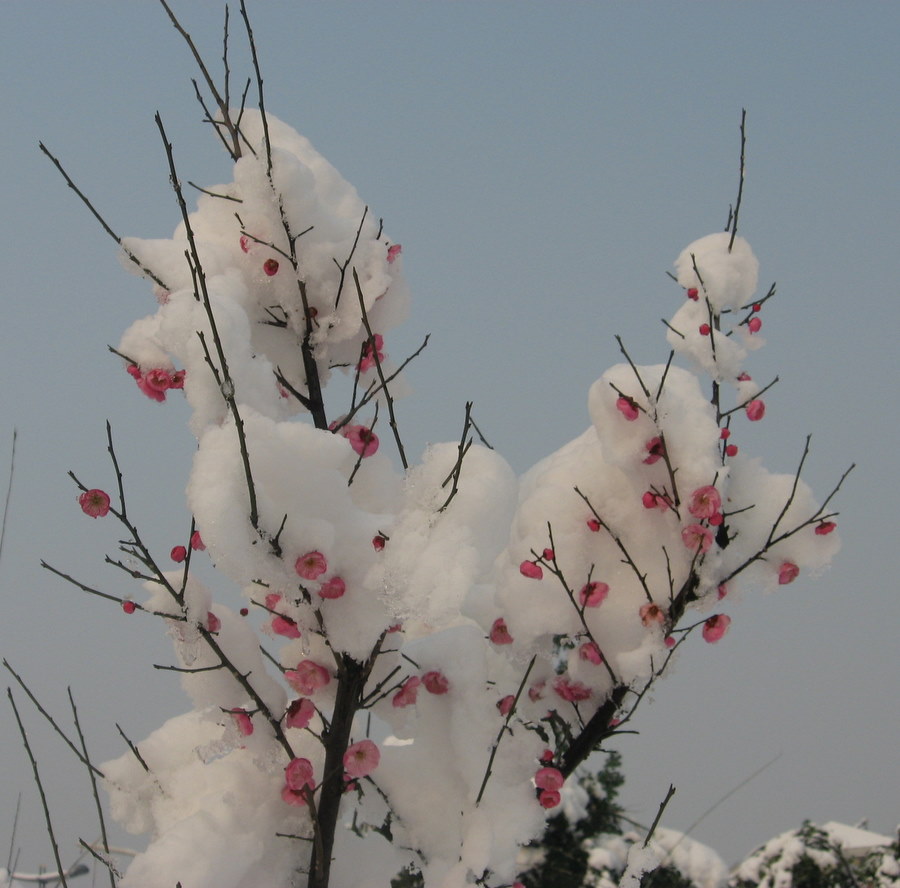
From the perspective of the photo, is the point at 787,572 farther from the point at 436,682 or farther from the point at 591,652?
the point at 436,682

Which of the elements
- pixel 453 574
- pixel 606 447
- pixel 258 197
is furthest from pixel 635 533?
pixel 258 197

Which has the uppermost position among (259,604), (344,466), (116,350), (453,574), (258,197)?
(258,197)

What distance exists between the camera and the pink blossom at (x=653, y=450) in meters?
2.73

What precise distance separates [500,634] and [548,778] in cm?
43

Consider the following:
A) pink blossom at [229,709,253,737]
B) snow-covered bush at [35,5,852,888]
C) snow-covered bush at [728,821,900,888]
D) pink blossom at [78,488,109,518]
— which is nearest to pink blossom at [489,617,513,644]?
snow-covered bush at [35,5,852,888]

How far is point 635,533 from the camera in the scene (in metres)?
2.84

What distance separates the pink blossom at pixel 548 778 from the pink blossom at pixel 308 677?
2.03 ft

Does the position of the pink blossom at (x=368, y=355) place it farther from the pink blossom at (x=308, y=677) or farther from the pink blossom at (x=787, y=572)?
the pink blossom at (x=787, y=572)

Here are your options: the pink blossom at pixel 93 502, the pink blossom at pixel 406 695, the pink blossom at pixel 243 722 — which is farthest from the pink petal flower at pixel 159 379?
the pink blossom at pixel 406 695

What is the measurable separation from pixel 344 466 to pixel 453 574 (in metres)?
0.50

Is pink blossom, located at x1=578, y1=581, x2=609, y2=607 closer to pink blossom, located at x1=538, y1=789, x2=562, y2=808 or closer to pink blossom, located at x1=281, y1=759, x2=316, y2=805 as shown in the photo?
pink blossom, located at x1=538, y1=789, x2=562, y2=808

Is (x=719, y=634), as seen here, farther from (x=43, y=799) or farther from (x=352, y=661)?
(x=43, y=799)

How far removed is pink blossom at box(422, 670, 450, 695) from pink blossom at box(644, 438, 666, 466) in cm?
84

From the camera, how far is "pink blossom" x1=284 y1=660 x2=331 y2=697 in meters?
2.54
